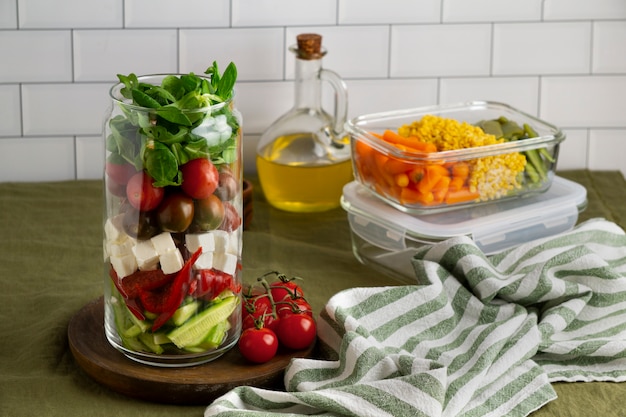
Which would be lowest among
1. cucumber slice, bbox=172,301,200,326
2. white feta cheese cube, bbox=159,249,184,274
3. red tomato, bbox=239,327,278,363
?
red tomato, bbox=239,327,278,363

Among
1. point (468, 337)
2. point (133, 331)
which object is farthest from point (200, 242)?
point (468, 337)

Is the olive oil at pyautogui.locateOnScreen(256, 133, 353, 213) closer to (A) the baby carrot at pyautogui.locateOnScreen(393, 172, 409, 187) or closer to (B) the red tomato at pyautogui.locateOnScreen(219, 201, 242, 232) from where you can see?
(A) the baby carrot at pyautogui.locateOnScreen(393, 172, 409, 187)

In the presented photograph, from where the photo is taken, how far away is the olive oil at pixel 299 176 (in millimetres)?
1589

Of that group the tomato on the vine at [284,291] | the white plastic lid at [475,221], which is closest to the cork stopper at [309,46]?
the white plastic lid at [475,221]

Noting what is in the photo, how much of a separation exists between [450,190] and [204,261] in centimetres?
46

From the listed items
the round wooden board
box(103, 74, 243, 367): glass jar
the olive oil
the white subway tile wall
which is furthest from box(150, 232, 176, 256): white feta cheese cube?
the white subway tile wall

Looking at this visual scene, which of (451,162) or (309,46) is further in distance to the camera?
(309,46)

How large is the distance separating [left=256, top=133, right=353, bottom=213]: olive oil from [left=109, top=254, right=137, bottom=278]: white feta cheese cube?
57cm

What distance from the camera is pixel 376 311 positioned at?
3.91 ft

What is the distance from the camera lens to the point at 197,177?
1017 millimetres

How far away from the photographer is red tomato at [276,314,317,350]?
1.12m

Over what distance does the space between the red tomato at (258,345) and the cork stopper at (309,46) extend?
2.00 feet

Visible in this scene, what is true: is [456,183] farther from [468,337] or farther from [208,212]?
[208,212]

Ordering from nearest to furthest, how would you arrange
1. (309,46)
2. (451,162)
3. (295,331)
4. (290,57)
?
1. (295,331)
2. (451,162)
3. (309,46)
4. (290,57)
